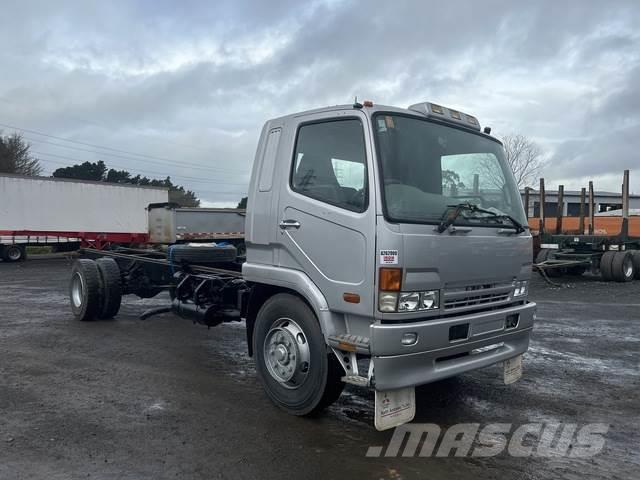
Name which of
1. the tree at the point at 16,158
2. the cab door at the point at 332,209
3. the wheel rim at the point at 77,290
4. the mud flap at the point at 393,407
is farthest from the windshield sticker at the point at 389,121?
the tree at the point at 16,158

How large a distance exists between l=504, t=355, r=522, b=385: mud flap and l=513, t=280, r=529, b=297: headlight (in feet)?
2.01

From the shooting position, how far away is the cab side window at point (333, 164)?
4.24 metres

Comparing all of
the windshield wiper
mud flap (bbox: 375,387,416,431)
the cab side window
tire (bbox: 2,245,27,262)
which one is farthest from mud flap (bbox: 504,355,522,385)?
tire (bbox: 2,245,27,262)

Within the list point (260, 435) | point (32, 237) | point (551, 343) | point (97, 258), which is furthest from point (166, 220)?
point (260, 435)

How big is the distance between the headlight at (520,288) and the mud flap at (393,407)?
1483 millimetres


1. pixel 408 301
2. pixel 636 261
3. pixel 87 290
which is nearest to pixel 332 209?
pixel 408 301

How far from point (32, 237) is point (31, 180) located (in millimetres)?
2659

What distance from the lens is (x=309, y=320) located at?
4477 mm

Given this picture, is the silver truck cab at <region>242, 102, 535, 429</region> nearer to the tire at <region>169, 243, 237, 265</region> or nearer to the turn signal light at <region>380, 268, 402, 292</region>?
the turn signal light at <region>380, 268, 402, 292</region>

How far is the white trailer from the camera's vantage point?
24641 millimetres

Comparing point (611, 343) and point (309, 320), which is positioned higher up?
point (309, 320)

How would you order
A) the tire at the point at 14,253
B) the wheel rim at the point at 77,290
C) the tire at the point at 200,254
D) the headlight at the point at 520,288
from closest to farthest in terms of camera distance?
the headlight at the point at 520,288, the tire at the point at 200,254, the wheel rim at the point at 77,290, the tire at the point at 14,253

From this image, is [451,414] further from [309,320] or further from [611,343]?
[611,343]

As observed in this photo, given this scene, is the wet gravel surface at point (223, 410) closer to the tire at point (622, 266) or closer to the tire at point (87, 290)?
the tire at point (87, 290)
